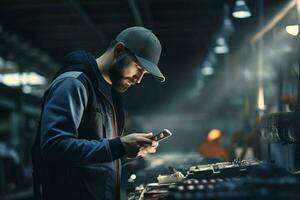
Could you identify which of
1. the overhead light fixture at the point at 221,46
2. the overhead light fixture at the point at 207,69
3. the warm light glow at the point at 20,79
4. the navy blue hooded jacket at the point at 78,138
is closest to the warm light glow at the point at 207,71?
the overhead light fixture at the point at 207,69

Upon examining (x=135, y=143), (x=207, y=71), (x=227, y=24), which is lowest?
(x=135, y=143)

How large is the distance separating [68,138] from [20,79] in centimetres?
1462

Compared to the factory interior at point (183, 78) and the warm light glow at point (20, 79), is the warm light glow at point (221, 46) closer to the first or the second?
the factory interior at point (183, 78)

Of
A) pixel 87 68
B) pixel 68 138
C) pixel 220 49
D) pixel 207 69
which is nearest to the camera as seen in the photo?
pixel 68 138

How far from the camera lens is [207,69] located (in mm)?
21125

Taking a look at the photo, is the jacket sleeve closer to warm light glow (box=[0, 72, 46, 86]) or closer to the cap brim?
the cap brim

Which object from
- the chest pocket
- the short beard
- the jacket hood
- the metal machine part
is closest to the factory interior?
the metal machine part

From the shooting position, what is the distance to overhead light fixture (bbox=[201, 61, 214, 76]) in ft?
66.2

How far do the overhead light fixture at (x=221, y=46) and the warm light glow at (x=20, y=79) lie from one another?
663 centimetres

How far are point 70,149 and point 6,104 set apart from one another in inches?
614

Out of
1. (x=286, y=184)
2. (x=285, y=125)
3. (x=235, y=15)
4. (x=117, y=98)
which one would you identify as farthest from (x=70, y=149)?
(x=235, y=15)

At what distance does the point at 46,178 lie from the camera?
3137mm

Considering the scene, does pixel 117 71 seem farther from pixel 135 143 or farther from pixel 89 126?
pixel 135 143

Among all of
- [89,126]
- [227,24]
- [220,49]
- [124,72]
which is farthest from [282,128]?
[220,49]
